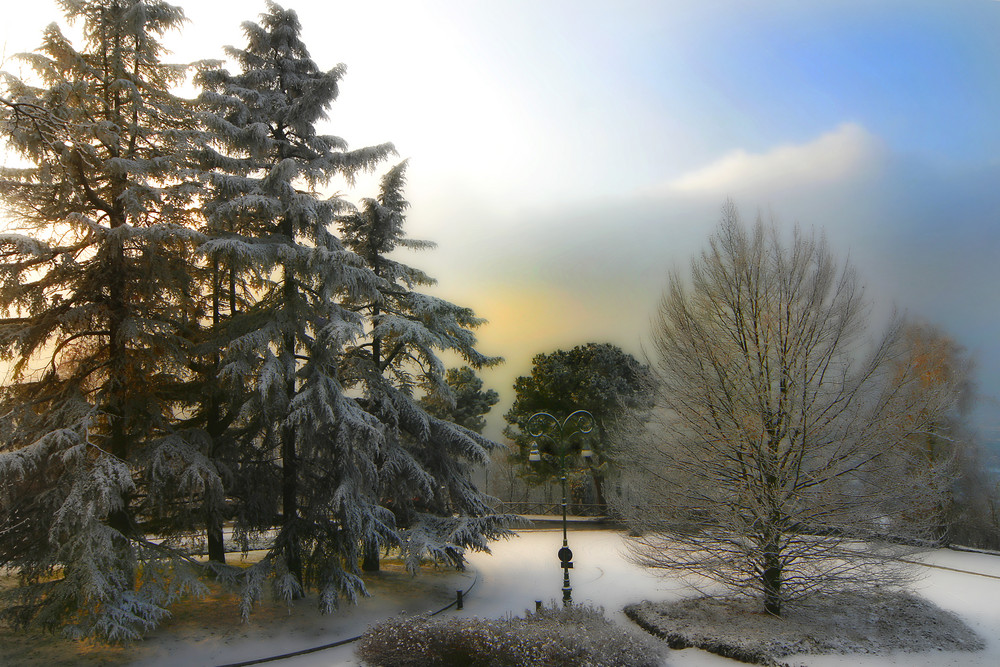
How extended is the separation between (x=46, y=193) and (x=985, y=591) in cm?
2030

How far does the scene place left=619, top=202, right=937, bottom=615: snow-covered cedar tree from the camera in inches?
391

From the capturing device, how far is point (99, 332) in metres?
11.2

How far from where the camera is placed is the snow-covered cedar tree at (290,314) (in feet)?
38.8

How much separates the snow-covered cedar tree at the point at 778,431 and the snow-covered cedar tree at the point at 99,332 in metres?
7.94

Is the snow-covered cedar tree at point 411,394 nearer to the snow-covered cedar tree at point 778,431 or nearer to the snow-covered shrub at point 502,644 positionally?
the snow-covered shrub at point 502,644

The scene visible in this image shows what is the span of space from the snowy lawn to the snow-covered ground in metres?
0.02

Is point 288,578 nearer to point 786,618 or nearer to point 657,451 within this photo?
point 657,451

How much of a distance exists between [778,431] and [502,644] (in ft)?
18.3

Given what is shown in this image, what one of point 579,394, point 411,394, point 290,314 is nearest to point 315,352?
point 290,314

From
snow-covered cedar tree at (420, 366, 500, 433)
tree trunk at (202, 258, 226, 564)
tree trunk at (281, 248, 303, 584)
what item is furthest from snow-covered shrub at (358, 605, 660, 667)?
snow-covered cedar tree at (420, 366, 500, 433)

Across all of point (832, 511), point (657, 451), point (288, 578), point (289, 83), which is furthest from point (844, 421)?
point (289, 83)

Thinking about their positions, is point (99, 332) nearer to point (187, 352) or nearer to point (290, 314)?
point (187, 352)

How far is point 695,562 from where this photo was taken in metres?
10.7

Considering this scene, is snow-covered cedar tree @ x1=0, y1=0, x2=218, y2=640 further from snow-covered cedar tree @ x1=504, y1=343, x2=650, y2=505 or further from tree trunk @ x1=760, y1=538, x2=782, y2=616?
snow-covered cedar tree @ x1=504, y1=343, x2=650, y2=505
